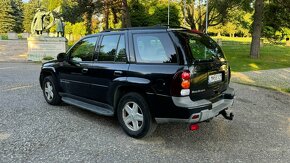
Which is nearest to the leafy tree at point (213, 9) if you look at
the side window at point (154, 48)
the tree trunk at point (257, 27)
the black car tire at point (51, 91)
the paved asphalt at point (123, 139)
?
the tree trunk at point (257, 27)

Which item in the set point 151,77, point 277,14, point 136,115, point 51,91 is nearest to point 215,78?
point 151,77

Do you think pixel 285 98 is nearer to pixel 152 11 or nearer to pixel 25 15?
pixel 152 11

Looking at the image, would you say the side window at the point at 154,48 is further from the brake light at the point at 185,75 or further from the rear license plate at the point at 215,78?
the rear license plate at the point at 215,78

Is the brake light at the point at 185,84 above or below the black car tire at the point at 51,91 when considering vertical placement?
above

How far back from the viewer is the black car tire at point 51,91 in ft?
21.2

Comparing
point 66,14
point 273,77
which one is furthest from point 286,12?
point 66,14

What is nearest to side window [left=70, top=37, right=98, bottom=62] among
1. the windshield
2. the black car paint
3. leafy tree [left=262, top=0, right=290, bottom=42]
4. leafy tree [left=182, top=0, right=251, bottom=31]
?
the black car paint

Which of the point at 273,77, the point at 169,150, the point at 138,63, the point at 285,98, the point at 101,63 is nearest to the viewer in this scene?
the point at 169,150

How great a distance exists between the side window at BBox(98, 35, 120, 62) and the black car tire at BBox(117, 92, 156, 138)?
828 mm

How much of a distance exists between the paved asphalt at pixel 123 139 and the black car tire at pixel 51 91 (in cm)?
16

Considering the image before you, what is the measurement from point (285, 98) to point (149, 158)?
591cm

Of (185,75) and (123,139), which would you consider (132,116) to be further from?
(185,75)

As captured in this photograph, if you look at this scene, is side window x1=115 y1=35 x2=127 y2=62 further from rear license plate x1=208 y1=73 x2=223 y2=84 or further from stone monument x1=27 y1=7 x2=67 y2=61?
stone monument x1=27 y1=7 x2=67 y2=61

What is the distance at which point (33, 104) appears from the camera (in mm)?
6738
